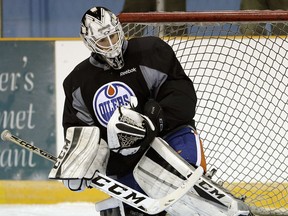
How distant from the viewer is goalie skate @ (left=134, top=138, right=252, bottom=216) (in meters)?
2.93

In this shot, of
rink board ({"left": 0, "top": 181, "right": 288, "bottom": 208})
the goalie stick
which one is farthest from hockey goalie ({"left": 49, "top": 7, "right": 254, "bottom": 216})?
rink board ({"left": 0, "top": 181, "right": 288, "bottom": 208})

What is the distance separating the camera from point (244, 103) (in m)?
4.31

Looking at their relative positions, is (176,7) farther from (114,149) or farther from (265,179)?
(114,149)

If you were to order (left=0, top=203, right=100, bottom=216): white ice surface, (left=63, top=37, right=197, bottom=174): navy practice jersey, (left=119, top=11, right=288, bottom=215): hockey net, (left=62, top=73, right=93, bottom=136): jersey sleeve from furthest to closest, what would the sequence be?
(left=0, top=203, right=100, bottom=216): white ice surface < (left=119, top=11, right=288, bottom=215): hockey net < (left=62, top=73, right=93, bottom=136): jersey sleeve < (left=63, top=37, right=197, bottom=174): navy practice jersey

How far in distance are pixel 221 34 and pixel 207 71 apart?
0.73ft

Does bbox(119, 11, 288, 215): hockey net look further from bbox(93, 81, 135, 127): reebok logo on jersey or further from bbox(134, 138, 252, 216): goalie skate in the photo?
bbox(134, 138, 252, 216): goalie skate

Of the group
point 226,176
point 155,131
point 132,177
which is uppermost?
point 155,131

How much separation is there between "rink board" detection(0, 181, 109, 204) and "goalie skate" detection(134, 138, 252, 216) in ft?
5.35

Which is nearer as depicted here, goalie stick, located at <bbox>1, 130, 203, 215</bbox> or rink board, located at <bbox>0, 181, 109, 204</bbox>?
goalie stick, located at <bbox>1, 130, 203, 215</bbox>

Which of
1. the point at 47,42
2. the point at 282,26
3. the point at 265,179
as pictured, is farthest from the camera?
the point at 47,42

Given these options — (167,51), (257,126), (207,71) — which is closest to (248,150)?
(257,126)

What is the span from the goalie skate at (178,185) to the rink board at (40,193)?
163 centimetres

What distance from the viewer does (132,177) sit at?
329 cm

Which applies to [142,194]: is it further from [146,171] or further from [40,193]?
[40,193]
